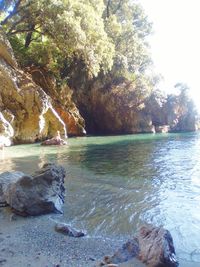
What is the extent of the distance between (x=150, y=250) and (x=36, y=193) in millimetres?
4567

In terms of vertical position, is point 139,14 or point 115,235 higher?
point 139,14

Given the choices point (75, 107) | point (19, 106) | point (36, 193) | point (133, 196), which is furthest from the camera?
point (75, 107)

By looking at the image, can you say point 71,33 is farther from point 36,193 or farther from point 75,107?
point 36,193

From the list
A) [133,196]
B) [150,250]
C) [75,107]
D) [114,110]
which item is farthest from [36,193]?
[114,110]

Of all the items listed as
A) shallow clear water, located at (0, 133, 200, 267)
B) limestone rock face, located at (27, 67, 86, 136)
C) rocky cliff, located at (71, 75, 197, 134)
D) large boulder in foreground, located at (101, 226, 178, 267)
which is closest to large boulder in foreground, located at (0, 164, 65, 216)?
shallow clear water, located at (0, 133, 200, 267)

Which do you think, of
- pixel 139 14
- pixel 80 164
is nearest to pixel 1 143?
pixel 80 164

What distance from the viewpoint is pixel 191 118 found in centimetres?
6531

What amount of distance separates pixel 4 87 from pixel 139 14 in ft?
96.3

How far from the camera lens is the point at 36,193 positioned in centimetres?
987

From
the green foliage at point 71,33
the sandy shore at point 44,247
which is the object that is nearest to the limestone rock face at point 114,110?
the green foliage at point 71,33

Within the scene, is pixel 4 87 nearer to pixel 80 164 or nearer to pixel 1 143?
pixel 1 143

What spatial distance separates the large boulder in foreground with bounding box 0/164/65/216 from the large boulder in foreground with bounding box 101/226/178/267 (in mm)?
3807

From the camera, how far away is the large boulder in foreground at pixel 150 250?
6168 millimetres

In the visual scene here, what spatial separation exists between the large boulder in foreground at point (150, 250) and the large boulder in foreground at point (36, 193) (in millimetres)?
3807
